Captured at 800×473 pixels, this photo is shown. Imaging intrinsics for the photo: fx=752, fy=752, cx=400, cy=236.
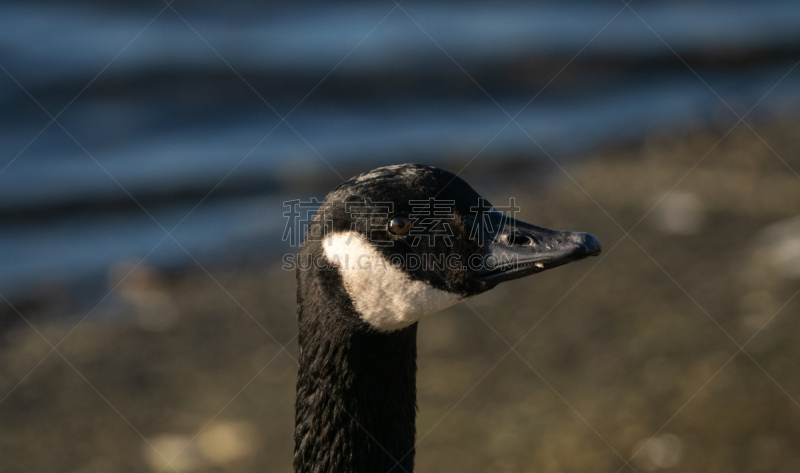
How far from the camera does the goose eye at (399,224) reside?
339cm

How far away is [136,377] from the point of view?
5.69m

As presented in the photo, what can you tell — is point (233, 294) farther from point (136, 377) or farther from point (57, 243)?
point (57, 243)

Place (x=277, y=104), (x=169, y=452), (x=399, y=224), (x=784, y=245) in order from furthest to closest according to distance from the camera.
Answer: (x=277, y=104)
(x=784, y=245)
(x=169, y=452)
(x=399, y=224)

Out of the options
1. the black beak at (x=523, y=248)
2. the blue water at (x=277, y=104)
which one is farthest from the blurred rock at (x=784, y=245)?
the blue water at (x=277, y=104)

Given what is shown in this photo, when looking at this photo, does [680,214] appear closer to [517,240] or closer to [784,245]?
[784,245]

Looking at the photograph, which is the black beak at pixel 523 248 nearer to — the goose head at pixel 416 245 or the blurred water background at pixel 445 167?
the goose head at pixel 416 245

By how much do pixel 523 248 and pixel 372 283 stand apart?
72 centimetres

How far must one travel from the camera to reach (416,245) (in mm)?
3467

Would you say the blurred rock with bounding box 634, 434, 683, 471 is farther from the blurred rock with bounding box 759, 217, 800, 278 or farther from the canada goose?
the blurred rock with bounding box 759, 217, 800, 278

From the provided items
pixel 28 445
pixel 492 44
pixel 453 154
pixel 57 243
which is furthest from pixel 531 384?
pixel 492 44

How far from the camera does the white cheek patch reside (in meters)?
3.41

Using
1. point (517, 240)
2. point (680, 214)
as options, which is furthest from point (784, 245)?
point (517, 240)

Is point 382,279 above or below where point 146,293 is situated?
above

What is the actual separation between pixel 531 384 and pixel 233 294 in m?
2.87
